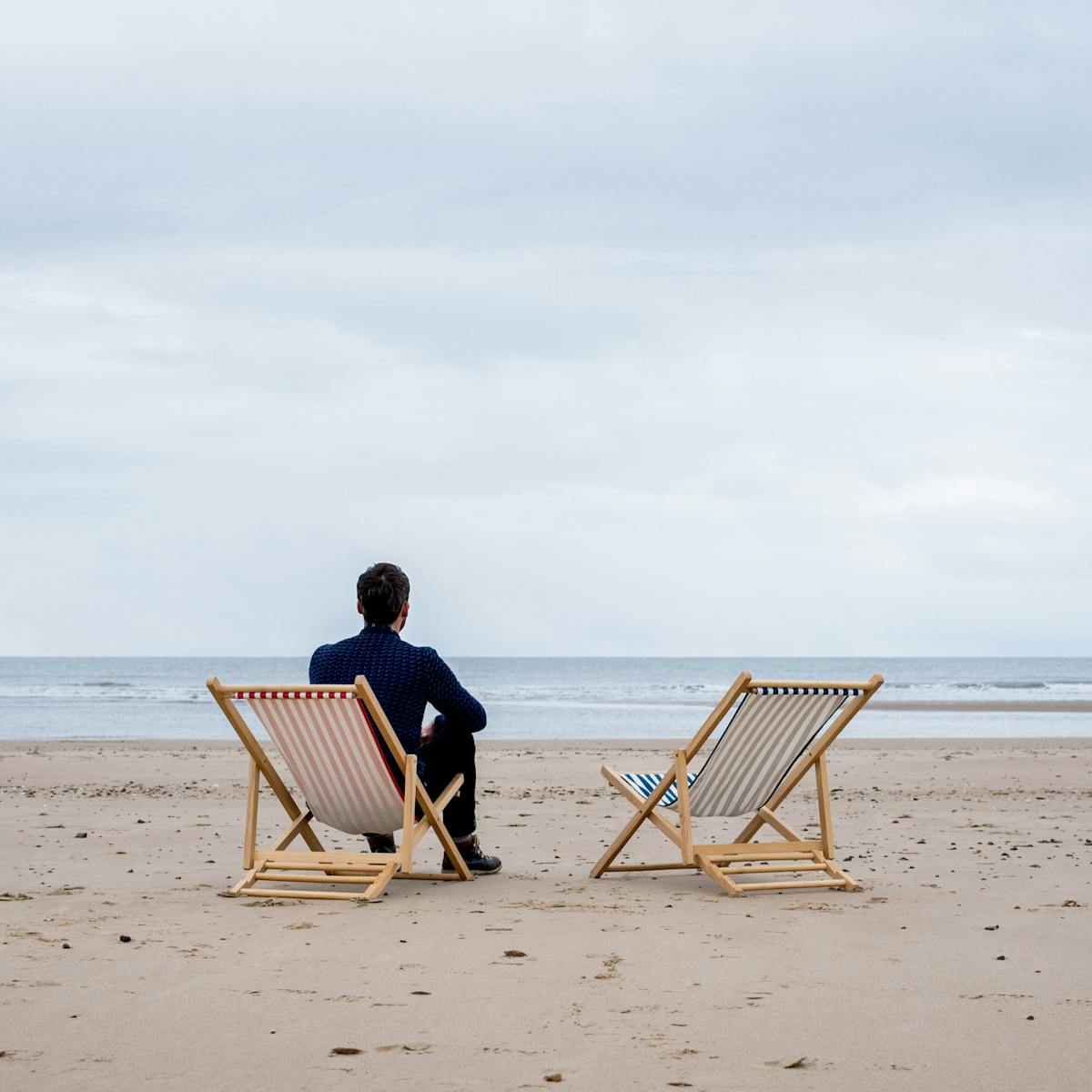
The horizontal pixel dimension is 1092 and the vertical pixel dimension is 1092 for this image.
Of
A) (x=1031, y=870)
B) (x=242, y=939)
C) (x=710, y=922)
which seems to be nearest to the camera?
(x=242, y=939)

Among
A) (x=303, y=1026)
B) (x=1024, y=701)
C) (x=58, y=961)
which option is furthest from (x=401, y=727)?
(x=1024, y=701)

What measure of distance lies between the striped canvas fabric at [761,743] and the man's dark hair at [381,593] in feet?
4.87

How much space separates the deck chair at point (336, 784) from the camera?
5172 mm

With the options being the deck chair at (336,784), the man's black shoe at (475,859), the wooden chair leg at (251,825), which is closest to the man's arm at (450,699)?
the deck chair at (336,784)

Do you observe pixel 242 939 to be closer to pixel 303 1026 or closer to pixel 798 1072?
pixel 303 1026

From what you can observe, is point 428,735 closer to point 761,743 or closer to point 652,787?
point 652,787

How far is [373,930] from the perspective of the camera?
4.65 metres

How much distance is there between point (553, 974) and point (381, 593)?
2130mm

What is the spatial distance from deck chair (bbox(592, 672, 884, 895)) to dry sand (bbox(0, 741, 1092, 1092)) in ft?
0.60

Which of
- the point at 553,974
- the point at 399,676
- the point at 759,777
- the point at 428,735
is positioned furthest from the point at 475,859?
the point at 553,974

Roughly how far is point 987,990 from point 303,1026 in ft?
6.13

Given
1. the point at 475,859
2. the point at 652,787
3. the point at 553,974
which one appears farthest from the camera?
the point at 652,787

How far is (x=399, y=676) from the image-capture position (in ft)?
18.3

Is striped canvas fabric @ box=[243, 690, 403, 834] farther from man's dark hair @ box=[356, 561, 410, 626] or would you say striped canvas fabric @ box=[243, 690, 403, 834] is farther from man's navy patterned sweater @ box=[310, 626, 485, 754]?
man's dark hair @ box=[356, 561, 410, 626]
